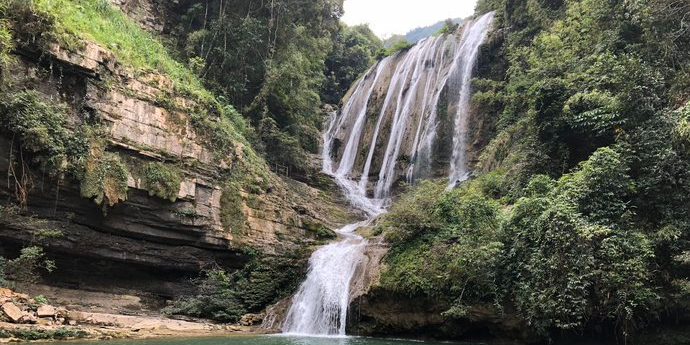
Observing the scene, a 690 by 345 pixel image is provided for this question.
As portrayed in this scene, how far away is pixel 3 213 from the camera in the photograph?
12.4 metres

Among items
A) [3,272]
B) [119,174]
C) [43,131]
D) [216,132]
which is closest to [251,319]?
[119,174]

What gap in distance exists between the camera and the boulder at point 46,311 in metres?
11.5

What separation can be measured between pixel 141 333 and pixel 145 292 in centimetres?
329

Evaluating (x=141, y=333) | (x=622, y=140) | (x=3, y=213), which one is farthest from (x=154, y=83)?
(x=622, y=140)

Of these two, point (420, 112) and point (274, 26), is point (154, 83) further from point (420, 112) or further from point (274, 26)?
point (420, 112)

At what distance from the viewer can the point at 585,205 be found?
→ 10.4 meters

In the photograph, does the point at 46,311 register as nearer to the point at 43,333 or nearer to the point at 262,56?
the point at 43,333

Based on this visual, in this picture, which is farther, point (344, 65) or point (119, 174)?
point (344, 65)

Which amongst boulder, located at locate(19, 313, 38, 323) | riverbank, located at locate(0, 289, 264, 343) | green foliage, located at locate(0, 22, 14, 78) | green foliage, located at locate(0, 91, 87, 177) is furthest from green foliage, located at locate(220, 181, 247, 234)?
green foliage, located at locate(0, 22, 14, 78)

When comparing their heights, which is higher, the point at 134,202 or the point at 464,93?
the point at 464,93

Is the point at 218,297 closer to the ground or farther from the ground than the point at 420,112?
closer to the ground

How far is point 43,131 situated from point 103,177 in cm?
195

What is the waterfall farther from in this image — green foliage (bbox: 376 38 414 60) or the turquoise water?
the turquoise water

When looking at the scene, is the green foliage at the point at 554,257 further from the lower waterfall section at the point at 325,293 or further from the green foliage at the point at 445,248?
the lower waterfall section at the point at 325,293
